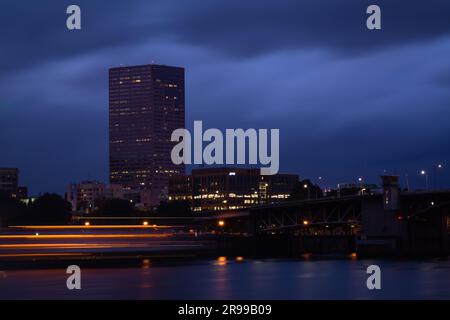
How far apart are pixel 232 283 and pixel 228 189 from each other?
108 metres

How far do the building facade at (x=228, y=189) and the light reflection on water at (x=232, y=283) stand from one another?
85778 mm

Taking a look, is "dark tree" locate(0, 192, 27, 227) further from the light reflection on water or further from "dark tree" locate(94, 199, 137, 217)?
the light reflection on water

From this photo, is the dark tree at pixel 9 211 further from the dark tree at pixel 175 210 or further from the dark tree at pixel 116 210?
the dark tree at pixel 175 210

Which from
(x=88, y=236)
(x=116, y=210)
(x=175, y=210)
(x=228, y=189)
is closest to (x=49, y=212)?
(x=116, y=210)

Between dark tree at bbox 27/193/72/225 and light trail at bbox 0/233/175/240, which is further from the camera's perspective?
dark tree at bbox 27/193/72/225

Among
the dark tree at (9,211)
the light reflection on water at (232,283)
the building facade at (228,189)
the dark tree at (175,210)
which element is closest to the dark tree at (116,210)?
the dark tree at (175,210)

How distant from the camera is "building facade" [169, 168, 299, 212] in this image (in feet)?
559

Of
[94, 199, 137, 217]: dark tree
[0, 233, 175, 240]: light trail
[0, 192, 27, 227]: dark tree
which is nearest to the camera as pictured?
[0, 233, 175, 240]: light trail

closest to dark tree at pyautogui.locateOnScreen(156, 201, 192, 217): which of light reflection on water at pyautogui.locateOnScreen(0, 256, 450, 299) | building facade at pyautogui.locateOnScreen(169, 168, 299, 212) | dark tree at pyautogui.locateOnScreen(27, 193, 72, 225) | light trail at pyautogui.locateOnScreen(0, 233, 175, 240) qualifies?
building facade at pyautogui.locateOnScreen(169, 168, 299, 212)

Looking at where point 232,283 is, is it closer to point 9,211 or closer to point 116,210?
point 116,210

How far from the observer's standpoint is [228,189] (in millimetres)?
172125

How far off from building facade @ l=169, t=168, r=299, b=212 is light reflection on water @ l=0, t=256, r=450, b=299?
8578 centimetres
